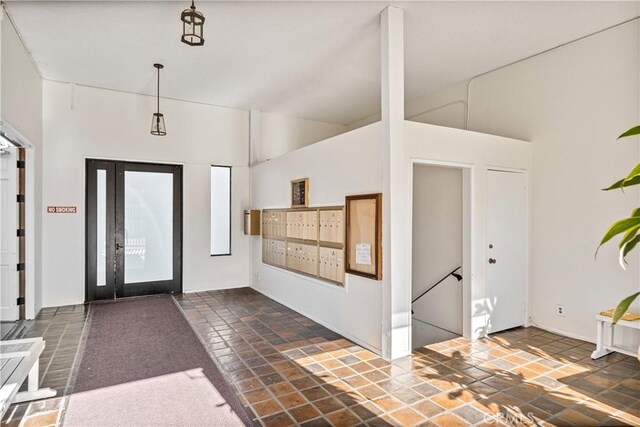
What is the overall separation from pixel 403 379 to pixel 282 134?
19.7 feet

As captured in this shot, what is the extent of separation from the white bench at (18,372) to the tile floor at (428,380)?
1.55 meters

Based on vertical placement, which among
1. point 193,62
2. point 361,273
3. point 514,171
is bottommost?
point 361,273

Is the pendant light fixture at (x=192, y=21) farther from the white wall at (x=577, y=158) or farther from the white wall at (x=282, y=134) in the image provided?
the white wall at (x=282, y=134)

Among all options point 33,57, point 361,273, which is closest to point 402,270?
point 361,273

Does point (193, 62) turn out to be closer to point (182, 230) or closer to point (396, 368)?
point (182, 230)

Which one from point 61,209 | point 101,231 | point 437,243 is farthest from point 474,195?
point 61,209

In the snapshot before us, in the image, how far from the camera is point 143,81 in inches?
245

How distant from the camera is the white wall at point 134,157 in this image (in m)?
6.20

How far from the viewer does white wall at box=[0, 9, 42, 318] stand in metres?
4.16

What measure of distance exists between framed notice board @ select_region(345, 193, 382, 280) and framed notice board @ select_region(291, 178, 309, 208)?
1.06m

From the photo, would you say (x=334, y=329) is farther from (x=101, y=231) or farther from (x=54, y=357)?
(x=101, y=231)

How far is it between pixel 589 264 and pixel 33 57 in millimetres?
7724

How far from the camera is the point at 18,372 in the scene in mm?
2674

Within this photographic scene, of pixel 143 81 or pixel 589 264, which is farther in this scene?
pixel 143 81
